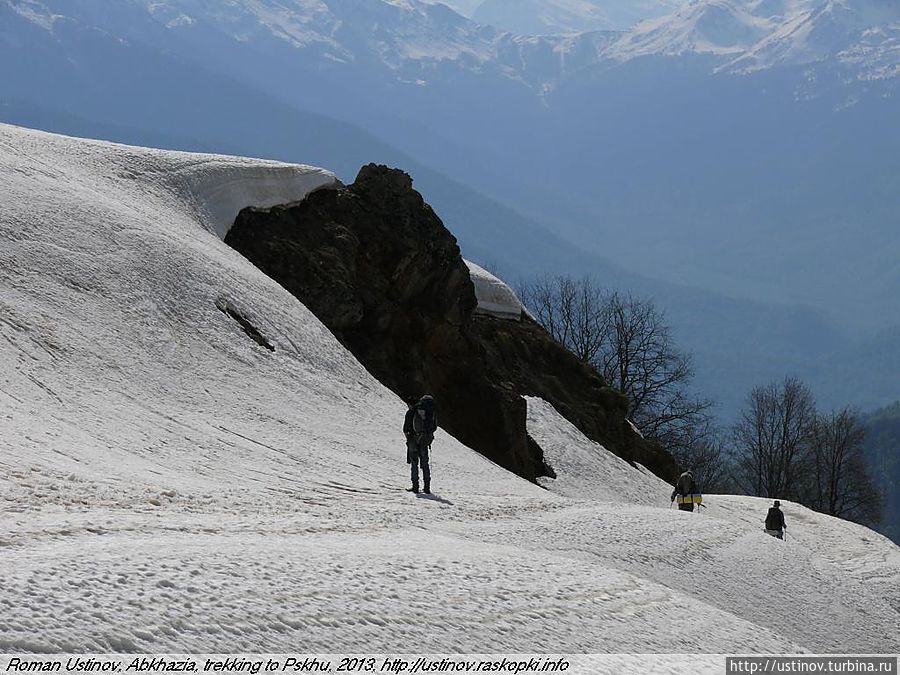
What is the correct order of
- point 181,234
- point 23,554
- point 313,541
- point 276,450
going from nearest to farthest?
point 23,554 → point 313,541 → point 276,450 → point 181,234

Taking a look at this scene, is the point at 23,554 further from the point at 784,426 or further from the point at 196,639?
the point at 784,426

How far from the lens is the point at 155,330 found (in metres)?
23.3

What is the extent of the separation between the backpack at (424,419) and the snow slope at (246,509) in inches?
39.6

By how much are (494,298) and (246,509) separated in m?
33.2

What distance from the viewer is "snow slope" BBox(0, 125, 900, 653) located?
897 cm

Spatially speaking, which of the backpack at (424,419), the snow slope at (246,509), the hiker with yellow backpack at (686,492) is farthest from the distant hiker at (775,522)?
the backpack at (424,419)

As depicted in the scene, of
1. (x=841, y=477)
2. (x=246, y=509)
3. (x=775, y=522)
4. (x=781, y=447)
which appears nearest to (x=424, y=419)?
(x=246, y=509)

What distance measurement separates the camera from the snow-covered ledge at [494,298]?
46.0 m

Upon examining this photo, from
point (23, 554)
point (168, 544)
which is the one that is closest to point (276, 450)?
point (168, 544)

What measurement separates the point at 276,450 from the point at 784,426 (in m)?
55.7

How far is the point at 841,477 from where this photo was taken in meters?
68.0

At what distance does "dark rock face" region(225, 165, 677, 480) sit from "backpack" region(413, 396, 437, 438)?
14.1m

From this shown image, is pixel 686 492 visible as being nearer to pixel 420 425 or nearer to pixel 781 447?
pixel 420 425

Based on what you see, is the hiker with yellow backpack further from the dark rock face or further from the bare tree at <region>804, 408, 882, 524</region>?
the bare tree at <region>804, 408, 882, 524</region>
